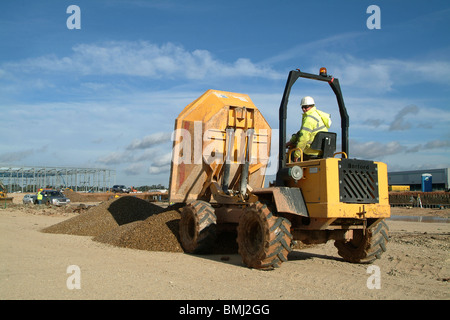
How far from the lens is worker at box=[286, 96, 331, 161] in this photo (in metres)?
7.12

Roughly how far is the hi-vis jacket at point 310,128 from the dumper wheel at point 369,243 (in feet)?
6.21

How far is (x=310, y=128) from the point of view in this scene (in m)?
7.11

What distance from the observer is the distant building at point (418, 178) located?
5700cm

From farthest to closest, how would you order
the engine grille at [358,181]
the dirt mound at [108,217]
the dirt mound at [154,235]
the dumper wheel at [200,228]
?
the dirt mound at [108,217] < the dirt mound at [154,235] < the dumper wheel at [200,228] < the engine grille at [358,181]

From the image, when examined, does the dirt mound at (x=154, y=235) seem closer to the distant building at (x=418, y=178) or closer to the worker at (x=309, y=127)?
the worker at (x=309, y=127)

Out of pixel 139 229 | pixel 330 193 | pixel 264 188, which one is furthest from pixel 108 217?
pixel 330 193

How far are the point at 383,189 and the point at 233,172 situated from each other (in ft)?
12.3

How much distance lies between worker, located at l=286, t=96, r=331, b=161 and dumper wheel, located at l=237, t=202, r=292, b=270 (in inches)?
48.1

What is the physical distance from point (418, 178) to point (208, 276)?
205ft

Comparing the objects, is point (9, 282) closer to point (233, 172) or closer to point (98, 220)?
point (233, 172)

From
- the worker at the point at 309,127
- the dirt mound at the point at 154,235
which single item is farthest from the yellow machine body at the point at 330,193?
the dirt mound at the point at 154,235

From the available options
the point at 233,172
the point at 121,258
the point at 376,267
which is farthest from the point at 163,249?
the point at 376,267

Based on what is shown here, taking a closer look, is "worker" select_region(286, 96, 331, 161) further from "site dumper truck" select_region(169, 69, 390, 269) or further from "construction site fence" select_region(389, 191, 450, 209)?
"construction site fence" select_region(389, 191, 450, 209)
